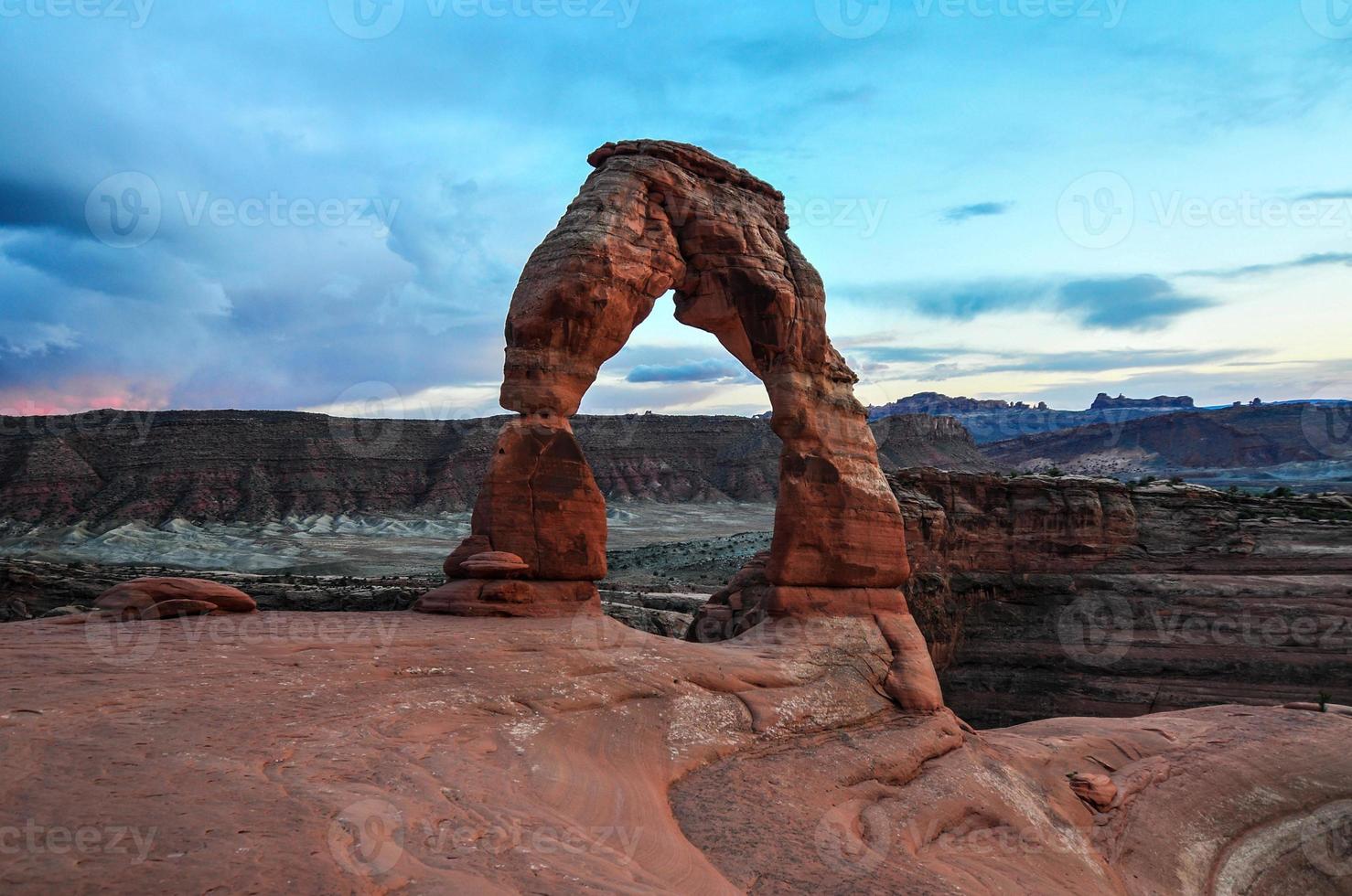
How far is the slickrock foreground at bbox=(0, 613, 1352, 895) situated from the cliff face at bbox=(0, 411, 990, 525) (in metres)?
47.3

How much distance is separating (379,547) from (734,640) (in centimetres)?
5247

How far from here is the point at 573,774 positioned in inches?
295

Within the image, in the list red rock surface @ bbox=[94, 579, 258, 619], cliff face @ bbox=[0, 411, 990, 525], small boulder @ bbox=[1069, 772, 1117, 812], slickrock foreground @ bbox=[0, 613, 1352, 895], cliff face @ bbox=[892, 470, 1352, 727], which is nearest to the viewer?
slickrock foreground @ bbox=[0, 613, 1352, 895]

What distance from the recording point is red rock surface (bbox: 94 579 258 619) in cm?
1050

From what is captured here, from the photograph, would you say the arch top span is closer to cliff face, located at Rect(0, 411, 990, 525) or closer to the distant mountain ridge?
cliff face, located at Rect(0, 411, 990, 525)

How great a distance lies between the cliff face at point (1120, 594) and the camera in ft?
77.4

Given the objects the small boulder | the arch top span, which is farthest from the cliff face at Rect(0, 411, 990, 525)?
the small boulder

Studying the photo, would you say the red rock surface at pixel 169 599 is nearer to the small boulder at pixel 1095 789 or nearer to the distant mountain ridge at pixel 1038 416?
the small boulder at pixel 1095 789

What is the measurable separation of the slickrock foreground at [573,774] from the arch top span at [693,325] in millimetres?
1311

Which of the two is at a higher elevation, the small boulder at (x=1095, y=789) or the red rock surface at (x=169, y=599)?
the red rock surface at (x=169, y=599)

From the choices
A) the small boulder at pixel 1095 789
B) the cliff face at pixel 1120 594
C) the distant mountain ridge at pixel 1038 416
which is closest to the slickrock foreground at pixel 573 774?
the small boulder at pixel 1095 789

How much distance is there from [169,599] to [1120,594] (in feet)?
78.4

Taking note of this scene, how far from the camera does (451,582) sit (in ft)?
42.7

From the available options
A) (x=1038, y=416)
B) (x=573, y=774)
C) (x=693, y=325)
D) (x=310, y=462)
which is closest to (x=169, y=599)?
(x=573, y=774)
